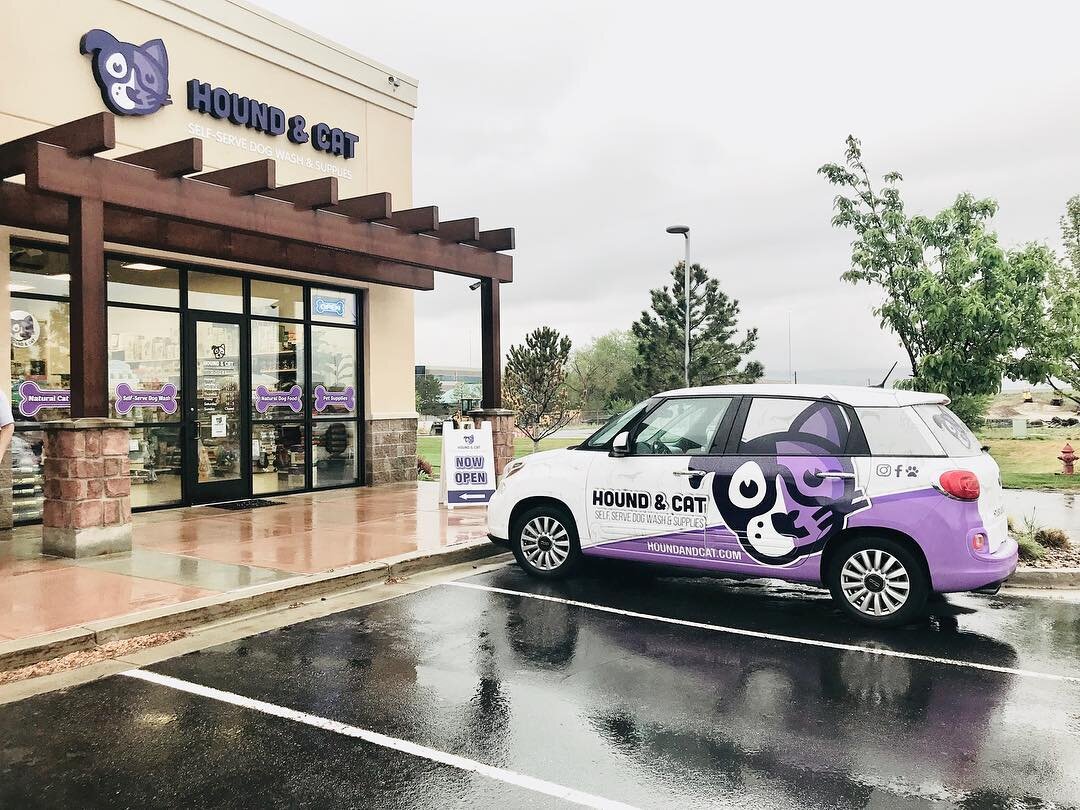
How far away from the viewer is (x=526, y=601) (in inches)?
277

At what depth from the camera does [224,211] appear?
9.88m

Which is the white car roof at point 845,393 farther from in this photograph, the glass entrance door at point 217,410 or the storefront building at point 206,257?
the glass entrance door at point 217,410

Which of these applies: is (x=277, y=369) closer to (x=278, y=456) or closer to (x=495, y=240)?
(x=278, y=456)

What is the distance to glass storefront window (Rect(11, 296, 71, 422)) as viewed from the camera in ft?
33.7

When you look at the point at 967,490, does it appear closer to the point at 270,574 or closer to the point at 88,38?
the point at 270,574

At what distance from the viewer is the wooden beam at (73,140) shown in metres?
7.99

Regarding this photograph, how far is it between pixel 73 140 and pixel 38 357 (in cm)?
352

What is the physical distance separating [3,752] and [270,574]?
344 cm

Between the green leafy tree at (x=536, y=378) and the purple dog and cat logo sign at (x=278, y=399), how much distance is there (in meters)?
14.7

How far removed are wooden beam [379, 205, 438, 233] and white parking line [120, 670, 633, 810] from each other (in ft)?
26.8

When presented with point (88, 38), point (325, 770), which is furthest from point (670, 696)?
point (88, 38)

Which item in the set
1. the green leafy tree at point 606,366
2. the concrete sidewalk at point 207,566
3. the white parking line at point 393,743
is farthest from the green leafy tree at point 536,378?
the green leafy tree at point 606,366

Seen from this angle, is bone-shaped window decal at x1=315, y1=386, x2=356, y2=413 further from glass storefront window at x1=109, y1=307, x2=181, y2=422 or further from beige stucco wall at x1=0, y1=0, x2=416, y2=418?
glass storefront window at x1=109, y1=307, x2=181, y2=422

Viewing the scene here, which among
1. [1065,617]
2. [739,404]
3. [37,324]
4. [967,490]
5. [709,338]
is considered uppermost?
[709,338]
